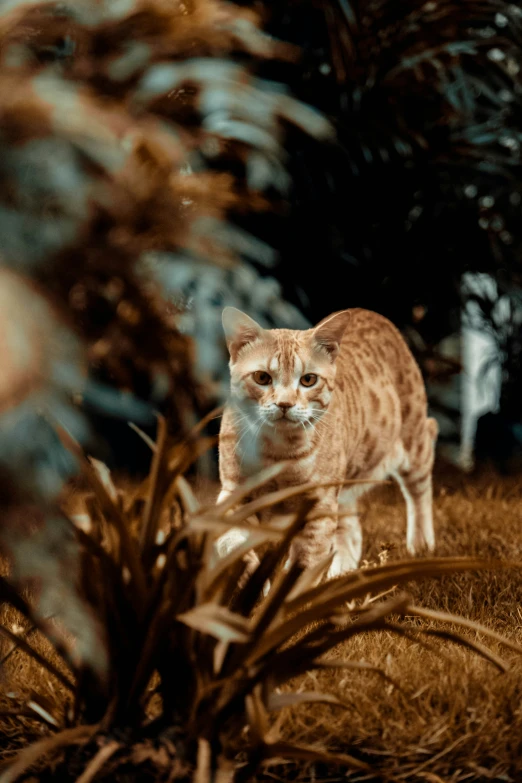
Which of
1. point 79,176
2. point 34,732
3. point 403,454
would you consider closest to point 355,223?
point 403,454

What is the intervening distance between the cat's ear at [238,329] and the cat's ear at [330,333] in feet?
0.53

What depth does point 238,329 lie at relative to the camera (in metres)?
2.42

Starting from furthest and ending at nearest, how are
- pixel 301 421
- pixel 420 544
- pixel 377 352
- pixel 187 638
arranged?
pixel 377 352 → pixel 420 544 → pixel 301 421 → pixel 187 638

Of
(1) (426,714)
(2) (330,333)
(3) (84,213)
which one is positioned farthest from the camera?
(2) (330,333)

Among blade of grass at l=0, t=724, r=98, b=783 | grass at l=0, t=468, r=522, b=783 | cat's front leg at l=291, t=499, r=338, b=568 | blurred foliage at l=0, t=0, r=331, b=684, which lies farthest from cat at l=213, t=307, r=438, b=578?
blurred foliage at l=0, t=0, r=331, b=684

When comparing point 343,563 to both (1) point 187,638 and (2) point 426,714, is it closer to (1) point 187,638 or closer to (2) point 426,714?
(2) point 426,714

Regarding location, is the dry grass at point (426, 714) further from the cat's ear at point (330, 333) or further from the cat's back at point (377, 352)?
the cat's back at point (377, 352)

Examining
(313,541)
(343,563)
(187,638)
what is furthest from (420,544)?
(187,638)

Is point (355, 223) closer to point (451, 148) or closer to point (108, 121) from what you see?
point (451, 148)

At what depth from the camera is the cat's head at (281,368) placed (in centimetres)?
234

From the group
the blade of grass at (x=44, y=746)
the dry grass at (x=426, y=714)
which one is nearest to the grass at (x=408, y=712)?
the dry grass at (x=426, y=714)

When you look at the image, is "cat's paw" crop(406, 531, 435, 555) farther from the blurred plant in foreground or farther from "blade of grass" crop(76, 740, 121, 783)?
"blade of grass" crop(76, 740, 121, 783)

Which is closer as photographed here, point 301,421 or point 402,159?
point 301,421

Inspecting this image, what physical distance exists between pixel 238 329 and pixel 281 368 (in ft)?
0.52
